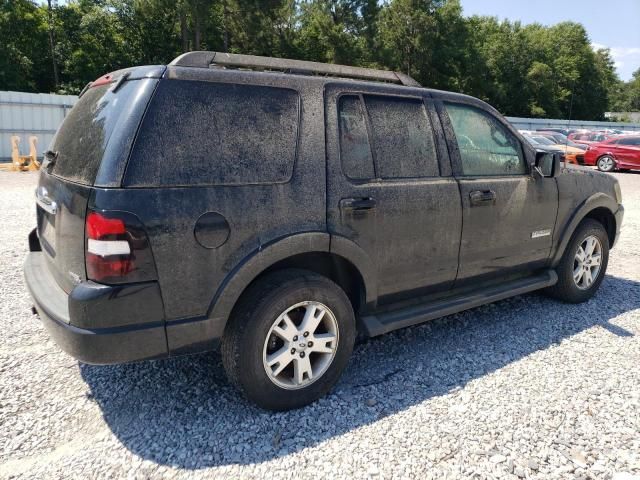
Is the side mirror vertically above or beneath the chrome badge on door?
above

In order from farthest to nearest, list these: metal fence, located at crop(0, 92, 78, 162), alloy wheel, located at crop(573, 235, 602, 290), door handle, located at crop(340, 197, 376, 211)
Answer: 1. metal fence, located at crop(0, 92, 78, 162)
2. alloy wheel, located at crop(573, 235, 602, 290)
3. door handle, located at crop(340, 197, 376, 211)

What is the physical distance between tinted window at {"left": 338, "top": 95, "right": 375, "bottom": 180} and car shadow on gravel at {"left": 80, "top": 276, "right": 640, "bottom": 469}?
1.42 metres

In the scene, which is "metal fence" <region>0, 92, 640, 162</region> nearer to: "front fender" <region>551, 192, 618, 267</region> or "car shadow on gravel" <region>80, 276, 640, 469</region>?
"car shadow on gravel" <region>80, 276, 640, 469</region>

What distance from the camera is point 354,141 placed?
3.16 m

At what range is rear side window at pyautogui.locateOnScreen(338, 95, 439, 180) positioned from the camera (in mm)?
3139

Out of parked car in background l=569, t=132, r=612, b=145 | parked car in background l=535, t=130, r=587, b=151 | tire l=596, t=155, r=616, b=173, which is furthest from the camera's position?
parked car in background l=569, t=132, r=612, b=145

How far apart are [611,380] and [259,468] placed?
250cm

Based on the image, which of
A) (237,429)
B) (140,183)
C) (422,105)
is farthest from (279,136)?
(237,429)

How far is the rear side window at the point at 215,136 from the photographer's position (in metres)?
2.46

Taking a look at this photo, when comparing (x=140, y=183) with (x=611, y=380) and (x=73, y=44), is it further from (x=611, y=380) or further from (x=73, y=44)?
(x=73, y=44)

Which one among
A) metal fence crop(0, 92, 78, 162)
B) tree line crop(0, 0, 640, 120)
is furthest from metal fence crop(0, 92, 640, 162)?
tree line crop(0, 0, 640, 120)

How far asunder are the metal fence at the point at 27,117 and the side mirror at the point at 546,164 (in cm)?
1756

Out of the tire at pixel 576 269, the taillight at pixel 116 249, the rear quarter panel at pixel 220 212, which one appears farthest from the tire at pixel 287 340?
the tire at pixel 576 269

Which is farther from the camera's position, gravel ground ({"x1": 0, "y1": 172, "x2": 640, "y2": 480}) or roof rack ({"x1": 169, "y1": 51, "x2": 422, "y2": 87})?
roof rack ({"x1": 169, "y1": 51, "x2": 422, "y2": 87})
